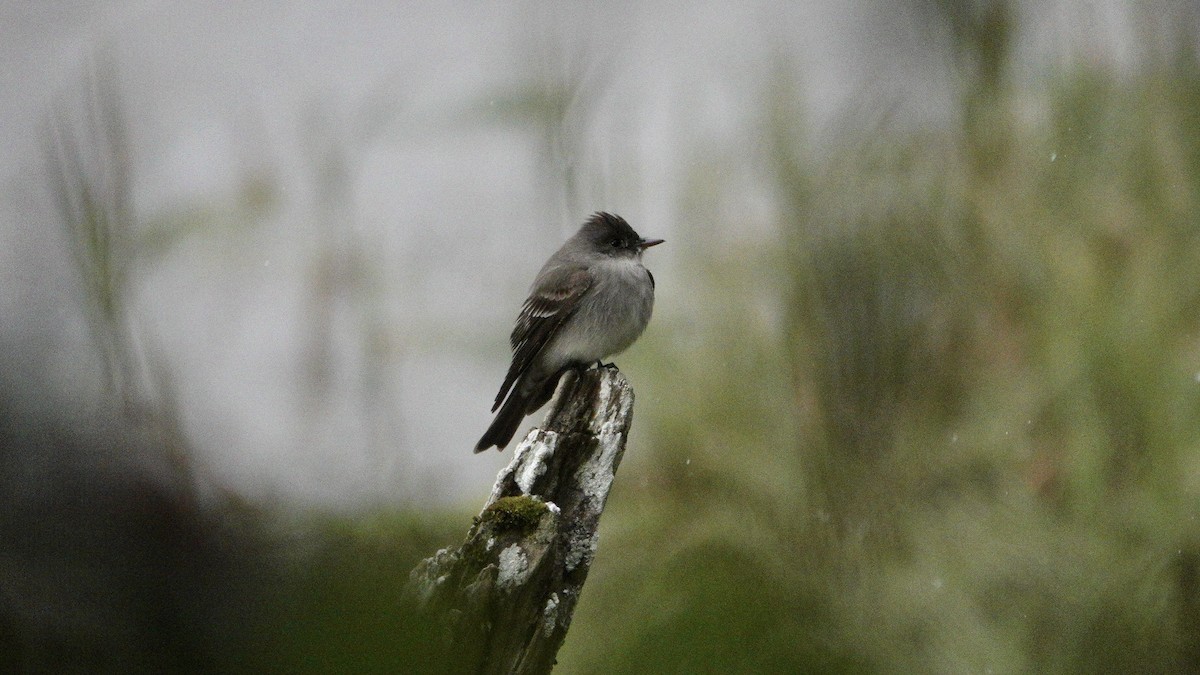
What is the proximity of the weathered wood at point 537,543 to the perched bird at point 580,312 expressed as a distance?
5.21 feet

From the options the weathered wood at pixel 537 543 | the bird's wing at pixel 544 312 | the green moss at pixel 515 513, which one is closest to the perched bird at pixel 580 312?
the bird's wing at pixel 544 312

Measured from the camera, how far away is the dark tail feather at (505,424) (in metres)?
3.71

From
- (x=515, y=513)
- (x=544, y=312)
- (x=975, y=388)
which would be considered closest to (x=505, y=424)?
(x=544, y=312)

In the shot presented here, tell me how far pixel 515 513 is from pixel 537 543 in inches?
Answer: 3.4

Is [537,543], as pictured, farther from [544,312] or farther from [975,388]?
[544,312]

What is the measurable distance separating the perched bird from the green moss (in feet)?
6.63

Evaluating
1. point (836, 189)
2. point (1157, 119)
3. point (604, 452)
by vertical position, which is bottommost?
point (604, 452)

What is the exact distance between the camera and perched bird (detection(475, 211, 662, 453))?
3.99 meters

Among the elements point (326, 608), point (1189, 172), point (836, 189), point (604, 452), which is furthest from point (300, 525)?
point (1189, 172)

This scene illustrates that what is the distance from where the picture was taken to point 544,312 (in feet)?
13.9

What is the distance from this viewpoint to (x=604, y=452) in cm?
212

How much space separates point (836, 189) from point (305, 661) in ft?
11.0

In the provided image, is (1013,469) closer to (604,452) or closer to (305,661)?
(604,452)

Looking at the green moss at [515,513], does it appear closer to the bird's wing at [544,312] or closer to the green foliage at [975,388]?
the green foliage at [975,388]
